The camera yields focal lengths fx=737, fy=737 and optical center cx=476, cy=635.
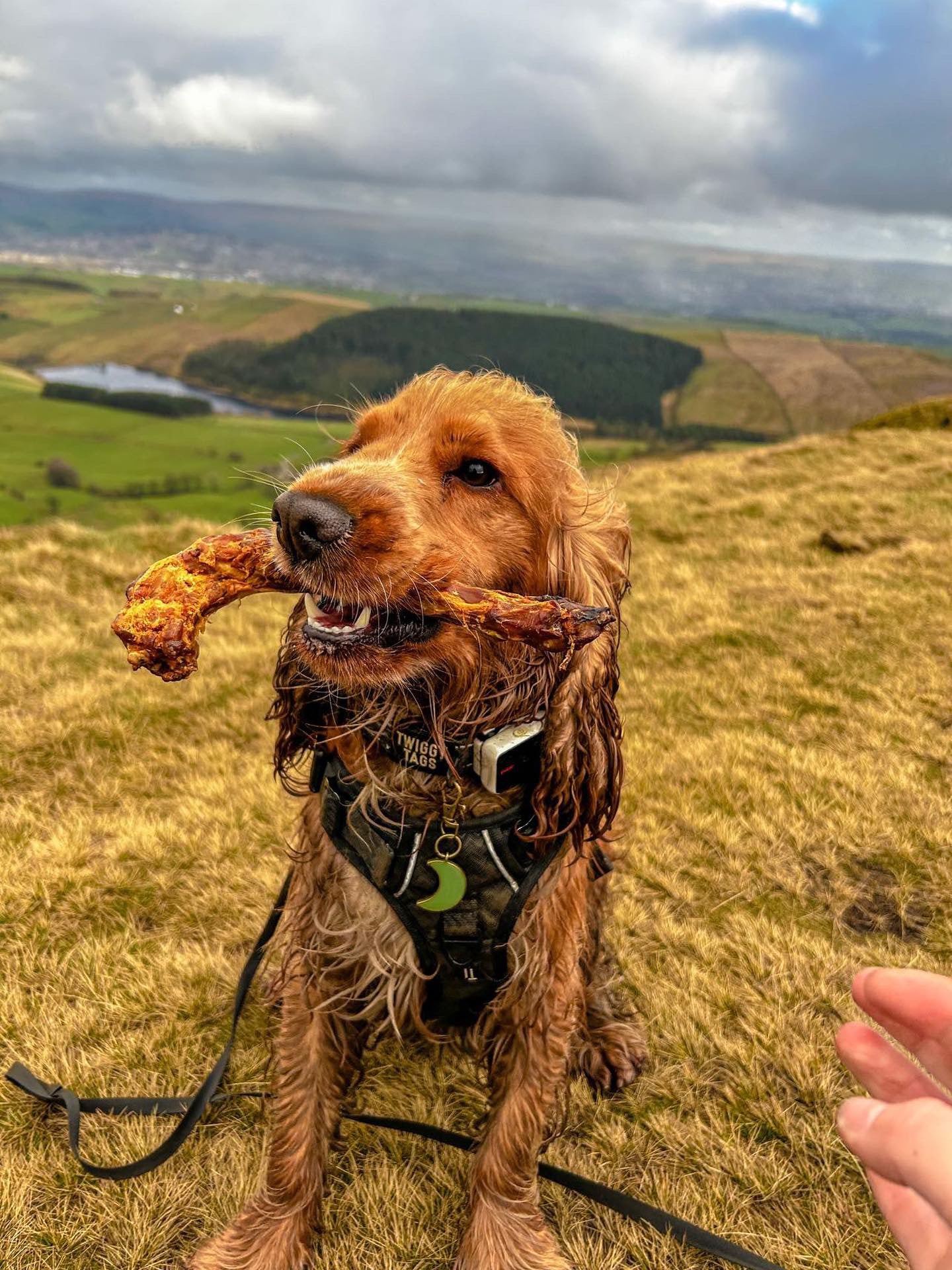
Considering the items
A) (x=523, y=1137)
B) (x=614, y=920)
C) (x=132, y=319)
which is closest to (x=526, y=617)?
(x=523, y=1137)

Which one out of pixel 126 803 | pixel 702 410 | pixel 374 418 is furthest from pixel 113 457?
pixel 702 410

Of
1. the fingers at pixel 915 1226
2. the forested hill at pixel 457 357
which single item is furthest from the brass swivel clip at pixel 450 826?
the forested hill at pixel 457 357

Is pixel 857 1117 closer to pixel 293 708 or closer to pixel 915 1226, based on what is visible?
pixel 915 1226

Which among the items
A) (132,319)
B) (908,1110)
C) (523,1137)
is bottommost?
(132,319)

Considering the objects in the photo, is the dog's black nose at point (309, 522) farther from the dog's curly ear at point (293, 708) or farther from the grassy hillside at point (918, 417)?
the grassy hillside at point (918, 417)

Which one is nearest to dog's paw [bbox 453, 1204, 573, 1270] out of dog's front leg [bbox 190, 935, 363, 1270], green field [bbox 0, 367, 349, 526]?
dog's front leg [bbox 190, 935, 363, 1270]
